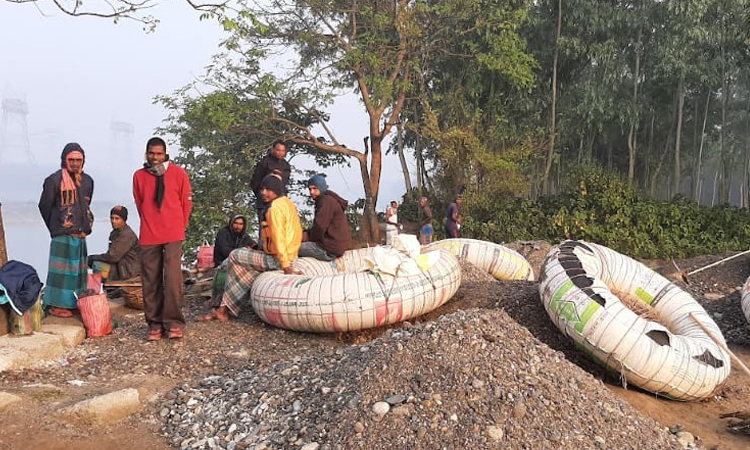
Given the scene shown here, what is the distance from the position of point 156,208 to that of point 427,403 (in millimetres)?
3065

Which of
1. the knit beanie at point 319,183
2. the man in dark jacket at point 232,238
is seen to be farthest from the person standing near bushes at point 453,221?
the knit beanie at point 319,183

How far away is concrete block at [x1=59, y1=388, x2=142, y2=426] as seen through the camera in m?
3.71

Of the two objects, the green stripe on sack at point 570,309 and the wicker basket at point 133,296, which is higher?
the green stripe on sack at point 570,309

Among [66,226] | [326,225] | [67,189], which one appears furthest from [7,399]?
[326,225]

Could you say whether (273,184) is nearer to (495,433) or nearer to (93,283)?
(93,283)

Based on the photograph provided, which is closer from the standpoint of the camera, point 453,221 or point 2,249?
point 2,249

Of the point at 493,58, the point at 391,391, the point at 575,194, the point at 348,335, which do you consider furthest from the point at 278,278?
the point at 493,58

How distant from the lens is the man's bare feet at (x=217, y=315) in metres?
6.20

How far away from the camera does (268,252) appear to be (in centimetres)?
607

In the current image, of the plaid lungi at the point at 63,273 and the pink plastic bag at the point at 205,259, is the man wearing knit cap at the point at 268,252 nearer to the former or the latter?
the plaid lungi at the point at 63,273

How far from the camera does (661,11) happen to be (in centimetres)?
1773

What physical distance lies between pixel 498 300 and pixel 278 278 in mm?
2170

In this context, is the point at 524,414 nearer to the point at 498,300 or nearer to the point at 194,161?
the point at 498,300

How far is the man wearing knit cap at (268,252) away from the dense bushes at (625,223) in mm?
8826
